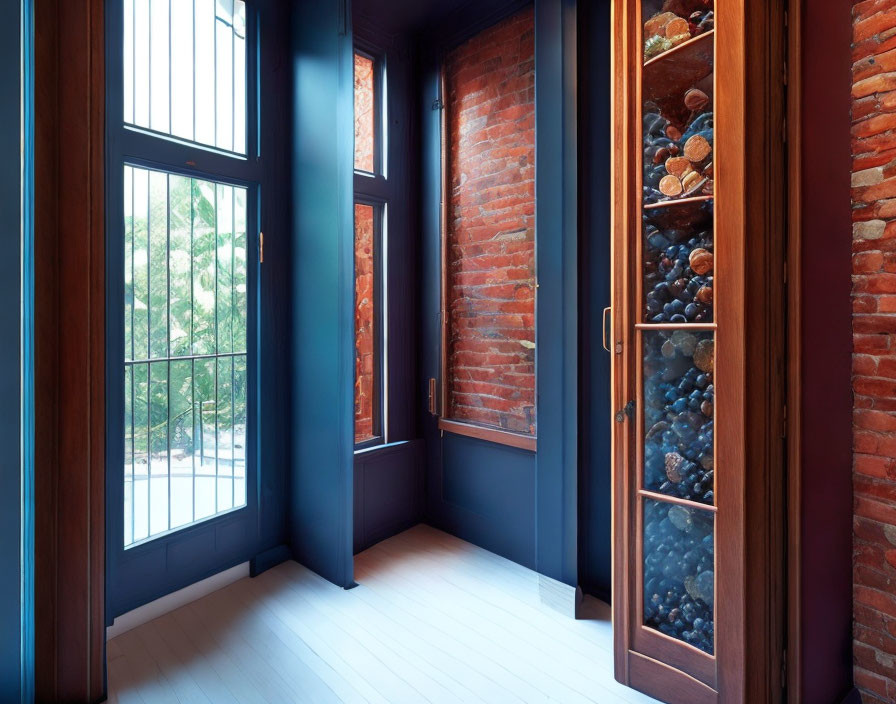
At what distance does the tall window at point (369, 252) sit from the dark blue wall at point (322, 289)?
1.18 feet

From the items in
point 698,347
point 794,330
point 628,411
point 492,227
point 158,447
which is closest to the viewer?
point 794,330

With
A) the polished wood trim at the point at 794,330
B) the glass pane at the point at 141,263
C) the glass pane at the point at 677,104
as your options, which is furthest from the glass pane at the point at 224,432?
the polished wood trim at the point at 794,330

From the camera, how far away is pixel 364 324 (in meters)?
2.89

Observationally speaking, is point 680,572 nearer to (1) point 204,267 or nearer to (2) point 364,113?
(1) point 204,267

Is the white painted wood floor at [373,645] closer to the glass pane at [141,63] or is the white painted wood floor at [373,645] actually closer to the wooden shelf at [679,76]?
the wooden shelf at [679,76]

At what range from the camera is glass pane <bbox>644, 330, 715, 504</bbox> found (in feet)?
5.14

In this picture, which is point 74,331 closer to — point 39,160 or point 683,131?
point 39,160

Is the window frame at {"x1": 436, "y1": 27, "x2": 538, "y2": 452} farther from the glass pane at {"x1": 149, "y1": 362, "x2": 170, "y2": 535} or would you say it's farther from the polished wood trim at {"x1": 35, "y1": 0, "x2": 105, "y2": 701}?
the polished wood trim at {"x1": 35, "y1": 0, "x2": 105, "y2": 701}

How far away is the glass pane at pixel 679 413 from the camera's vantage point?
157cm

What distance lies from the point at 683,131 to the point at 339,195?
1.50m

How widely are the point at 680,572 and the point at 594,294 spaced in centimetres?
118

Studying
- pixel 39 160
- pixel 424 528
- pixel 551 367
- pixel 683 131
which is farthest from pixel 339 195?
pixel 424 528

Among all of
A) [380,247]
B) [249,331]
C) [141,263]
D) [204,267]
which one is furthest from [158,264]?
[380,247]

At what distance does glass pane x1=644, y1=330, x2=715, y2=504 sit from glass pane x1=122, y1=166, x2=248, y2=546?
1913 mm
